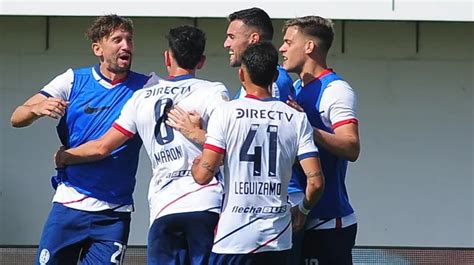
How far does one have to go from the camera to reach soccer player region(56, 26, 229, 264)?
4.34m

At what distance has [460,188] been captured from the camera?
9.98m

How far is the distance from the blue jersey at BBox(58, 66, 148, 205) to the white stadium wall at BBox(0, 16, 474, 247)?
5088 millimetres

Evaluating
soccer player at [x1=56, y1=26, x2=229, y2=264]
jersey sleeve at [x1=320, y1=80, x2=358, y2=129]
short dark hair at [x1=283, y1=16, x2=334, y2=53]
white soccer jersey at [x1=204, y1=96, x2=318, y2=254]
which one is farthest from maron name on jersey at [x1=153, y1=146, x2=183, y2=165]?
short dark hair at [x1=283, y1=16, x2=334, y2=53]

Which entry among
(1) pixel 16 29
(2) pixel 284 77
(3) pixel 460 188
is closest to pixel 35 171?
(1) pixel 16 29

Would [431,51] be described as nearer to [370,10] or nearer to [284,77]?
[370,10]

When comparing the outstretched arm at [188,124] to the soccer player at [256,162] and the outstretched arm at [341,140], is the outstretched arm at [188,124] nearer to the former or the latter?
the soccer player at [256,162]

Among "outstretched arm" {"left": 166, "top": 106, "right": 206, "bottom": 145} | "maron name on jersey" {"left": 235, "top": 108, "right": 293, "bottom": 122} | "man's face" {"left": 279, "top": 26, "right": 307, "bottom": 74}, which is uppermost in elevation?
"man's face" {"left": 279, "top": 26, "right": 307, "bottom": 74}

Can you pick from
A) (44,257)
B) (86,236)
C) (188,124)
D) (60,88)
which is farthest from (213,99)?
(44,257)

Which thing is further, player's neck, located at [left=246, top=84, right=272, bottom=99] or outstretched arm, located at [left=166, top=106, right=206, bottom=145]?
outstretched arm, located at [left=166, top=106, right=206, bottom=145]

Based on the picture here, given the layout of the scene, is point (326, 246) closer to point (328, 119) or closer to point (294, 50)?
point (328, 119)

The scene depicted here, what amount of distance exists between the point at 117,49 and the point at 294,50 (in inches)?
36.0

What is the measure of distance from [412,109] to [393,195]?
0.94 meters

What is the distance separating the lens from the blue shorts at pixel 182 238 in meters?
4.34

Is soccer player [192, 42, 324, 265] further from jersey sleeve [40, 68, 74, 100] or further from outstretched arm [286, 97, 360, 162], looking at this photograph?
jersey sleeve [40, 68, 74, 100]
